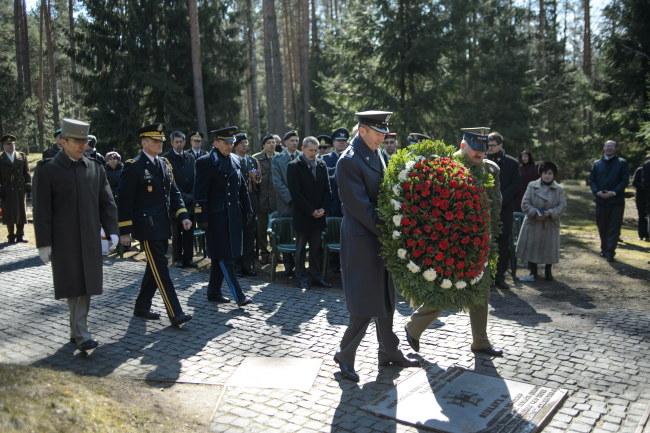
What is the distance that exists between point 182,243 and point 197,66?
472 inches

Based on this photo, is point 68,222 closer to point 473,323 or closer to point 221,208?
point 221,208

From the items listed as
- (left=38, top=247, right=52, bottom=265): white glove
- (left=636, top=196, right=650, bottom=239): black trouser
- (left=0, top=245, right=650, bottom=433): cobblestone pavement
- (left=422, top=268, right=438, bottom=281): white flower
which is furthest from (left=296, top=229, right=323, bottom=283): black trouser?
(left=636, top=196, right=650, bottom=239): black trouser

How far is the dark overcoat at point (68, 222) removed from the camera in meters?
5.66

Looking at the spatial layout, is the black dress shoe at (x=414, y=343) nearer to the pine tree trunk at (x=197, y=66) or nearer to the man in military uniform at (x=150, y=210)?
the man in military uniform at (x=150, y=210)

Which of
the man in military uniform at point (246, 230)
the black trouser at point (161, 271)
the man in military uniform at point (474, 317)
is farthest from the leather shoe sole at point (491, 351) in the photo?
the man in military uniform at point (246, 230)

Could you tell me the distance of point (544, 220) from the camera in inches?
375

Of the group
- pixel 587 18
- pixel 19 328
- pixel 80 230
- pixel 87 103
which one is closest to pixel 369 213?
pixel 80 230

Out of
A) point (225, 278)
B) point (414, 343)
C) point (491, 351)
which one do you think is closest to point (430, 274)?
point (414, 343)

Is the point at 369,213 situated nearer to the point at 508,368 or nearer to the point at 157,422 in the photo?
the point at 508,368

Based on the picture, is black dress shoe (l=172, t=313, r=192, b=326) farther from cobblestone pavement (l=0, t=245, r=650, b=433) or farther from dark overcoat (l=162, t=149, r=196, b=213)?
dark overcoat (l=162, t=149, r=196, b=213)

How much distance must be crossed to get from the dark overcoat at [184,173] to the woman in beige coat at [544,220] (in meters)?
5.73

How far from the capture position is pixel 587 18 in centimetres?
3484

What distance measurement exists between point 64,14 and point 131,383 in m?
36.5

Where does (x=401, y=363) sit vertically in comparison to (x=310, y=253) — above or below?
below
